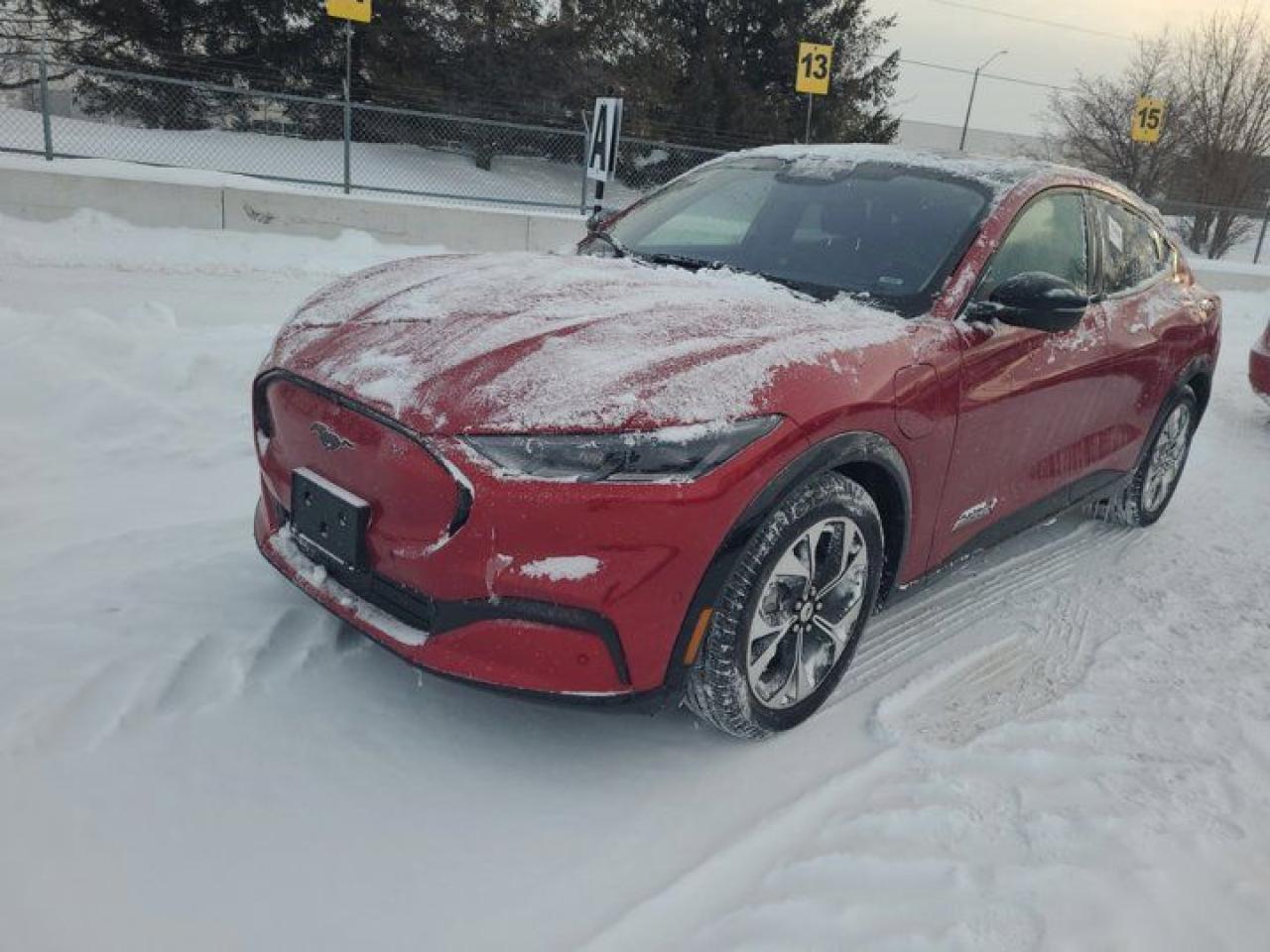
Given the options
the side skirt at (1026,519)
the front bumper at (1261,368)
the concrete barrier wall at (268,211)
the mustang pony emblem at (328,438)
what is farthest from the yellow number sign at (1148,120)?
the mustang pony emblem at (328,438)

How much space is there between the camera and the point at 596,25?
65.2ft

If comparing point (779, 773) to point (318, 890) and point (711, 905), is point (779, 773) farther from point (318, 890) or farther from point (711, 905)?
point (318, 890)

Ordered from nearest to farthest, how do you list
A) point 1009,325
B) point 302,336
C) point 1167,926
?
point 1167,926, point 302,336, point 1009,325

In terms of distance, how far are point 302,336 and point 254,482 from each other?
148cm

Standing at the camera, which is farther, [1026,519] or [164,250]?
[164,250]

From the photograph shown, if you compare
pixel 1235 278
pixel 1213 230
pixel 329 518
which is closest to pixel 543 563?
pixel 329 518

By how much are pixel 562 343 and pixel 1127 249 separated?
286cm

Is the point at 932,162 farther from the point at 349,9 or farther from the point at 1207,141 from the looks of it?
the point at 1207,141

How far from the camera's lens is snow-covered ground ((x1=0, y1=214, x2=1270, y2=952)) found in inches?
82.4

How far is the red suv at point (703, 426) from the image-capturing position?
2.21m

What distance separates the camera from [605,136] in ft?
Answer: 28.8

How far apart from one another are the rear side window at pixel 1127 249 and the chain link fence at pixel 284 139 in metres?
8.46

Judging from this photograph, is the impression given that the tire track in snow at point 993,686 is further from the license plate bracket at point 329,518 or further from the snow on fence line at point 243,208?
the snow on fence line at point 243,208

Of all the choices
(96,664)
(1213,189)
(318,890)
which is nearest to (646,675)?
(318,890)
